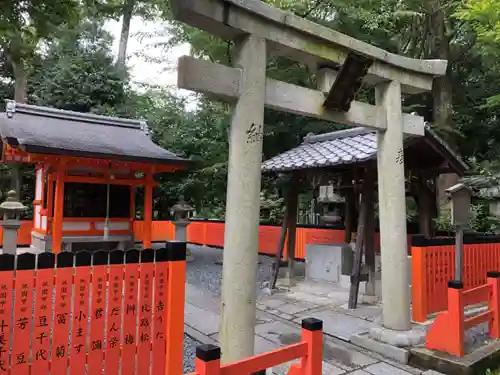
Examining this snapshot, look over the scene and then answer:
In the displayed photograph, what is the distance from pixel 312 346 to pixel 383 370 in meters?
2.12

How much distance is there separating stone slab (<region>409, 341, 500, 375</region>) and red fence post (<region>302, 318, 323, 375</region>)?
2.33m

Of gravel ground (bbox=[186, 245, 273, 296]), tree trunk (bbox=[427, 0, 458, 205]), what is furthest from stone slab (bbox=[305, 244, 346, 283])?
tree trunk (bbox=[427, 0, 458, 205])

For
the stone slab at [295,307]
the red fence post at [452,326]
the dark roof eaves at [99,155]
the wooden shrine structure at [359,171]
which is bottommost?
the stone slab at [295,307]

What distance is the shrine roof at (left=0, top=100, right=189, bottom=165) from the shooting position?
9984mm

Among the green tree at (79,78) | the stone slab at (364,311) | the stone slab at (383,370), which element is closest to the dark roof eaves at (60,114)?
the green tree at (79,78)

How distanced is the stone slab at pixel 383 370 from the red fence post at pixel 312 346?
1.91 m

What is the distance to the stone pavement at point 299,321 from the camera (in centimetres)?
439

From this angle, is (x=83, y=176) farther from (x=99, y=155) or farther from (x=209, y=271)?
(x=209, y=271)

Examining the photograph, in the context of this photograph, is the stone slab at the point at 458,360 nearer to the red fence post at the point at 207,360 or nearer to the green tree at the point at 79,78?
the red fence post at the point at 207,360

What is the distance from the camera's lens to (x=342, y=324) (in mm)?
5941

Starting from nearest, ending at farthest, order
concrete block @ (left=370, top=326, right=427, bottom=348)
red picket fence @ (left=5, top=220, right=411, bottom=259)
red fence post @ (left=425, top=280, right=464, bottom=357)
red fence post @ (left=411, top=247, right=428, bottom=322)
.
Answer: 1. red fence post @ (left=425, top=280, right=464, bottom=357)
2. concrete block @ (left=370, top=326, right=427, bottom=348)
3. red fence post @ (left=411, top=247, right=428, bottom=322)
4. red picket fence @ (left=5, top=220, right=411, bottom=259)

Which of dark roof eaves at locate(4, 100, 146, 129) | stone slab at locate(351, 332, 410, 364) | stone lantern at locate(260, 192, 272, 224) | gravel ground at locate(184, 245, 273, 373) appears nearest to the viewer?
stone slab at locate(351, 332, 410, 364)

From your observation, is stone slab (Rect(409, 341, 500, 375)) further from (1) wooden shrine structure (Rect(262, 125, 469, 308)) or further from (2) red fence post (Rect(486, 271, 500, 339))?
(1) wooden shrine structure (Rect(262, 125, 469, 308))

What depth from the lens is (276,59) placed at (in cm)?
1330
